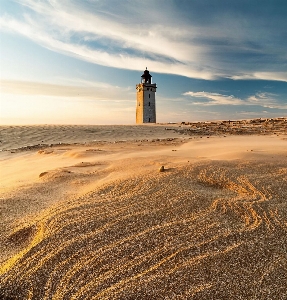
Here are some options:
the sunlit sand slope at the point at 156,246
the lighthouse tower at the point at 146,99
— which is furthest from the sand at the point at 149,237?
the lighthouse tower at the point at 146,99

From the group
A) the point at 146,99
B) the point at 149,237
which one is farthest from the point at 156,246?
the point at 146,99

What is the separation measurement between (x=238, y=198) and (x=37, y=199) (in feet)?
8.58

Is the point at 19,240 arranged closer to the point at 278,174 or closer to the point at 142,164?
the point at 142,164

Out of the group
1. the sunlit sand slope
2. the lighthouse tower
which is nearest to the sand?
the sunlit sand slope

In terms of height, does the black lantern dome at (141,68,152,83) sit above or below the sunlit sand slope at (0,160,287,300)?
above

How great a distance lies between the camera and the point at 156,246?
87.7 inches

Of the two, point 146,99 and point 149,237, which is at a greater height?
point 146,99

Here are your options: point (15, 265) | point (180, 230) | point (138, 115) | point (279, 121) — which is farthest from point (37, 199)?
point (138, 115)

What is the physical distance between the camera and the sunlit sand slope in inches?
71.2

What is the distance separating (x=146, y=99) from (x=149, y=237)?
39806mm

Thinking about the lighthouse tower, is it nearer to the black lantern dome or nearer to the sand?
the black lantern dome

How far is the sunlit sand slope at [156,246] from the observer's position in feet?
5.93

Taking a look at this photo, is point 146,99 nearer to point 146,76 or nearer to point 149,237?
point 146,76

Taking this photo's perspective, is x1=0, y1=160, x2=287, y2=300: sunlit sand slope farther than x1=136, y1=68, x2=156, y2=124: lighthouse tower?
No
